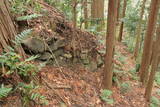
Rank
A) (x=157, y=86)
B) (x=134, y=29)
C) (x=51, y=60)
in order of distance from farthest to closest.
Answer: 1. (x=134, y=29)
2. (x=157, y=86)
3. (x=51, y=60)

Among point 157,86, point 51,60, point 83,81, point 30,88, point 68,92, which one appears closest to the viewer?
point 30,88

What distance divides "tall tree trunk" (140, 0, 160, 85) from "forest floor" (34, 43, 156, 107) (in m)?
1.66

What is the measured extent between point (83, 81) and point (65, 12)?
2.46 meters

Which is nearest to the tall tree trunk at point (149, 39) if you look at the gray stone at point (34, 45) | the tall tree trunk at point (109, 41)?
the tall tree trunk at point (109, 41)

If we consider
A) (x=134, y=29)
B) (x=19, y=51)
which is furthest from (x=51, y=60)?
(x=134, y=29)

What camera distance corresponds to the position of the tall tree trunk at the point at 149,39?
6570 millimetres

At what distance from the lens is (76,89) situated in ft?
15.8

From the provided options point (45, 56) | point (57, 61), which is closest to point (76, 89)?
point (57, 61)

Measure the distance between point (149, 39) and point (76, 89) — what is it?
3.89 m

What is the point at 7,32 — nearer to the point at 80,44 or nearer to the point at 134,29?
the point at 80,44

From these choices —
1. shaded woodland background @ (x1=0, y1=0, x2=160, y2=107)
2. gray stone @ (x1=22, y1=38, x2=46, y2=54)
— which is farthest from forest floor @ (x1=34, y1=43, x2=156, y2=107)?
gray stone @ (x1=22, y1=38, x2=46, y2=54)

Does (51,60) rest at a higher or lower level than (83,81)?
higher

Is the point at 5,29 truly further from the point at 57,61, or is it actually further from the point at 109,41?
the point at 109,41

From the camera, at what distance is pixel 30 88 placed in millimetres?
3029
